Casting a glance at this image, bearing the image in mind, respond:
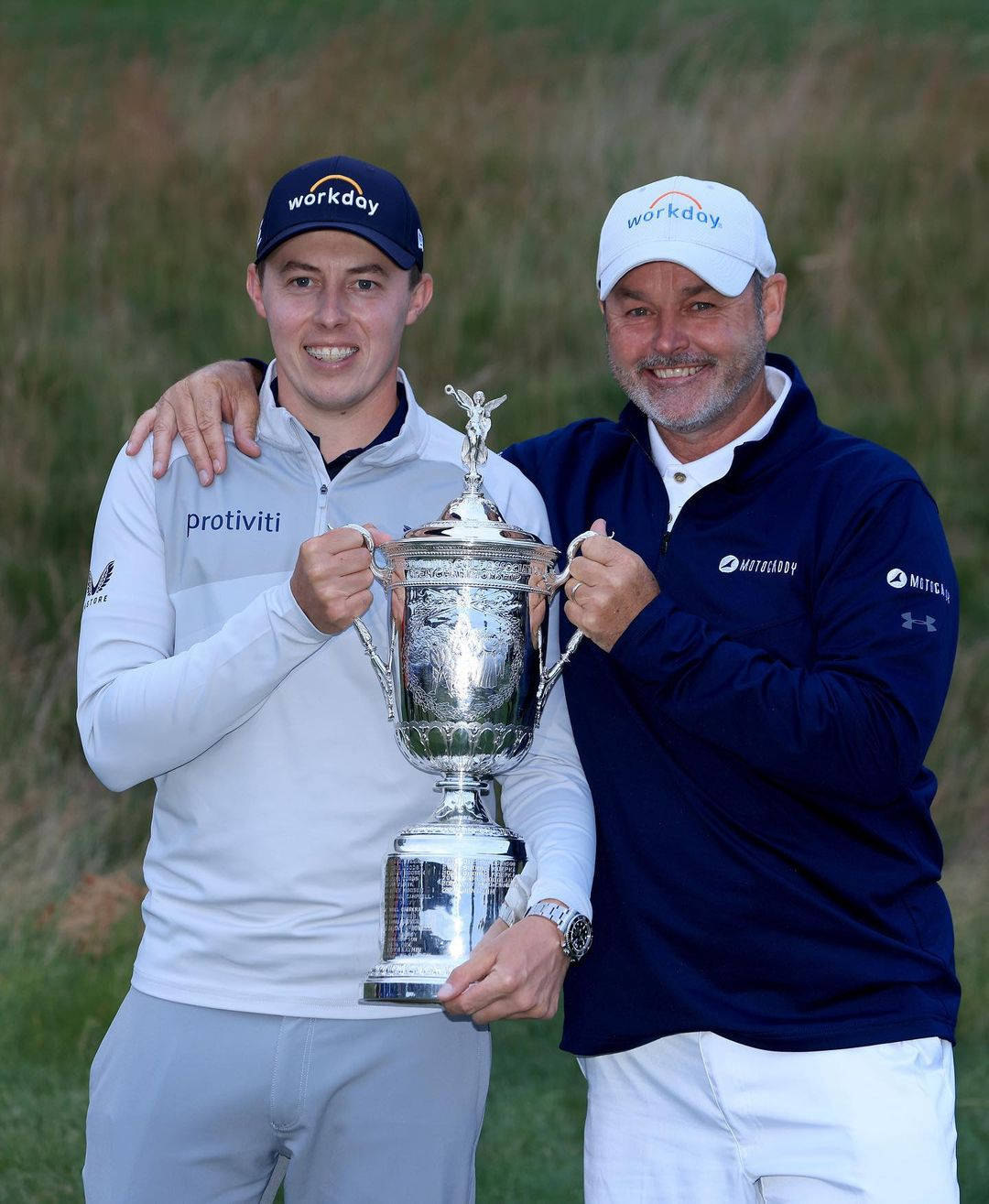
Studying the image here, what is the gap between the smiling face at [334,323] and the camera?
315cm

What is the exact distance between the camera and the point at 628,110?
10.4 m

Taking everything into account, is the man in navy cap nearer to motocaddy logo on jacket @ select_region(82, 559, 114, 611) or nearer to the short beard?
motocaddy logo on jacket @ select_region(82, 559, 114, 611)

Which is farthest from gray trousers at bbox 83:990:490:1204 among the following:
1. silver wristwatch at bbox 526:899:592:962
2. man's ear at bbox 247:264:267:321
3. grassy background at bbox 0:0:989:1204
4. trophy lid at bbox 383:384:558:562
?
grassy background at bbox 0:0:989:1204

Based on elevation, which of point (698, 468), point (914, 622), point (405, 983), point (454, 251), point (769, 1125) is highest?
point (454, 251)

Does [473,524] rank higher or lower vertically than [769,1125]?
higher

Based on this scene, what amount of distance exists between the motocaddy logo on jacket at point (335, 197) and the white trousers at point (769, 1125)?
5.07 ft

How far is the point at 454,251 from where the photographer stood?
9.30 m

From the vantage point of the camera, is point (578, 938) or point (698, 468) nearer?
point (578, 938)

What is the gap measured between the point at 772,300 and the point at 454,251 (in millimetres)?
6077

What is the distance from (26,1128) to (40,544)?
338 cm

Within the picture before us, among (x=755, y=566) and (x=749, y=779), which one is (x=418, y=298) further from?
(x=749, y=779)

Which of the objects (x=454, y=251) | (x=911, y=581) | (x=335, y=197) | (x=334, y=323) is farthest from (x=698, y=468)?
(x=454, y=251)

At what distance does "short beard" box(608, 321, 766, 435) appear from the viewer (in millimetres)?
3193

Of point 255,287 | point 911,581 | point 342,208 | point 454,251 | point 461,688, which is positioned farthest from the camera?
point 454,251
